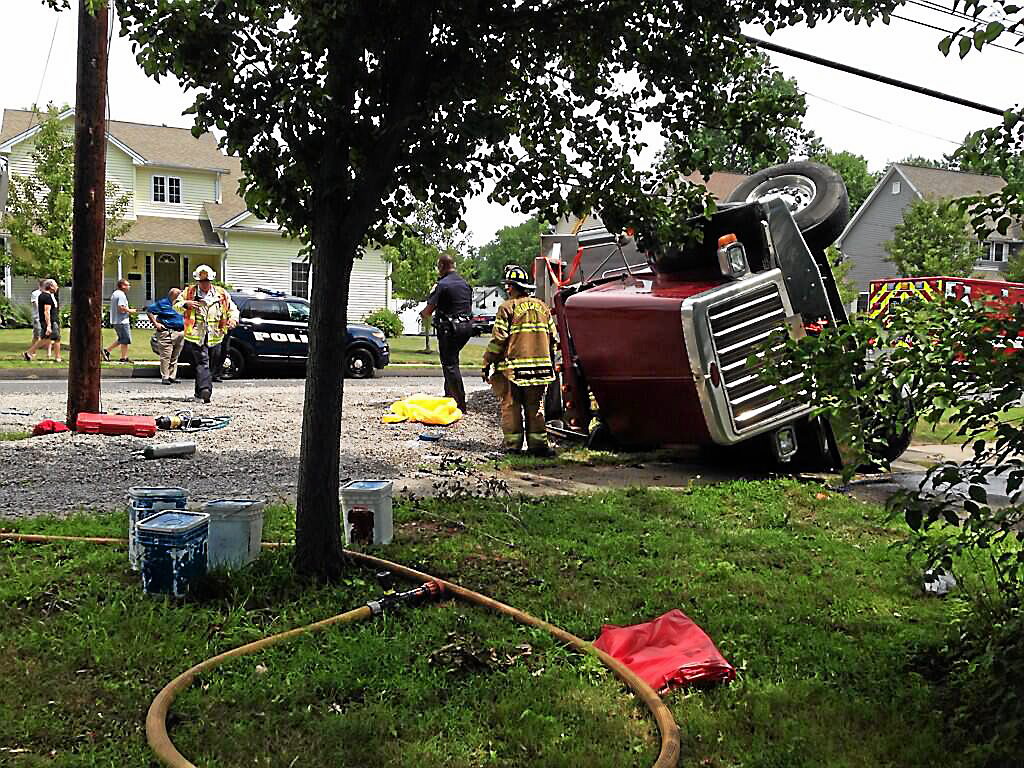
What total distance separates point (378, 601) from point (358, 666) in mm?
687

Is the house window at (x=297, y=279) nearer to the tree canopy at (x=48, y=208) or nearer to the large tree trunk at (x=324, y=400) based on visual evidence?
the tree canopy at (x=48, y=208)

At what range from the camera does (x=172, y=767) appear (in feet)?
10.1

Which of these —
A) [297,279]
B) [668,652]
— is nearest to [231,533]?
[668,652]

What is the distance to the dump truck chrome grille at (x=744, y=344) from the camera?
8180mm

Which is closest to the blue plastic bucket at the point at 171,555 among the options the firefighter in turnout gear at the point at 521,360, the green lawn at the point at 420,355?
the firefighter in turnout gear at the point at 521,360

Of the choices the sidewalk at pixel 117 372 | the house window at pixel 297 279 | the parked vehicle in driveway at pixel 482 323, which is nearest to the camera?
the parked vehicle in driveway at pixel 482 323

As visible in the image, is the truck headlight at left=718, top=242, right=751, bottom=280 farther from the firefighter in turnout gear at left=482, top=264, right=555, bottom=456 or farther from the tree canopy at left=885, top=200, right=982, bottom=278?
the tree canopy at left=885, top=200, right=982, bottom=278

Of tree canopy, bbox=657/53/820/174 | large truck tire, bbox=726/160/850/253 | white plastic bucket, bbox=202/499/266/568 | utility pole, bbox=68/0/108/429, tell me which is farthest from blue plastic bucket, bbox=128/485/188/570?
large truck tire, bbox=726/160/850/253

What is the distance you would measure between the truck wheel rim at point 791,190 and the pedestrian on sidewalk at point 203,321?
288 inches

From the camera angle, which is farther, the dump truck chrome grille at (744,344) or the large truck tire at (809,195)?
the large truck tire at (809,195)

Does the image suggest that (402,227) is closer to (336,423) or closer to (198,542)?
(336,423)

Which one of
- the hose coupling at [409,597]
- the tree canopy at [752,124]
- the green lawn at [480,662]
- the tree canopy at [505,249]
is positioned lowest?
the green lawn at [480,662]

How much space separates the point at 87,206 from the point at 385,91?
637 cm

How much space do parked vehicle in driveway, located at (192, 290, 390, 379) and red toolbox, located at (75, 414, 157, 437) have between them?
9137 mm
